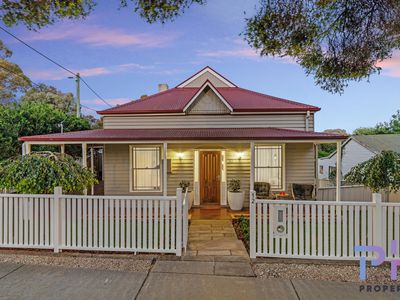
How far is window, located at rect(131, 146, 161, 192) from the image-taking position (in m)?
11.3

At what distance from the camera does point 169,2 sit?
534cm

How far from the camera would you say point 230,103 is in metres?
12.2

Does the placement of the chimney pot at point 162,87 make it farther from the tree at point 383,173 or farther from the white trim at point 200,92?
the tree at point 383,173

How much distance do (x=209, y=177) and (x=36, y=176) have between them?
22.0 feet

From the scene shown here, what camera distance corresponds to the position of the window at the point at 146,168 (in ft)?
37.1

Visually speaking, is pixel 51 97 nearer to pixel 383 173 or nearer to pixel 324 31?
pixel 324 31

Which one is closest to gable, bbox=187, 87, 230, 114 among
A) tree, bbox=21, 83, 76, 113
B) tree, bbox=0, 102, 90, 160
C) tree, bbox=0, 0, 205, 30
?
tree, bbox=0, 0, 205, 30

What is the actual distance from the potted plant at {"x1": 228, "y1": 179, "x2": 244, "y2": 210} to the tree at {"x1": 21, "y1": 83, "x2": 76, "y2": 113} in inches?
960

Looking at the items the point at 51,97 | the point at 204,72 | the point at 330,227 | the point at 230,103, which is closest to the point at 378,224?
the point at 330,227

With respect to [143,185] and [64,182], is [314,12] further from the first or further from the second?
[143,185]

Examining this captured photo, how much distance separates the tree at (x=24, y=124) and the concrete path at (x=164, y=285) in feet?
32.9

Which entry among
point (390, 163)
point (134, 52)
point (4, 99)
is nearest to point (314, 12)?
point (390, 163)

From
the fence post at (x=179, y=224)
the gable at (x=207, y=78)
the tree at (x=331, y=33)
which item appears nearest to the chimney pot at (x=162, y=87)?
the gable at (x=207, y=78)

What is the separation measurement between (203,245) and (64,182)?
3.47 meters
